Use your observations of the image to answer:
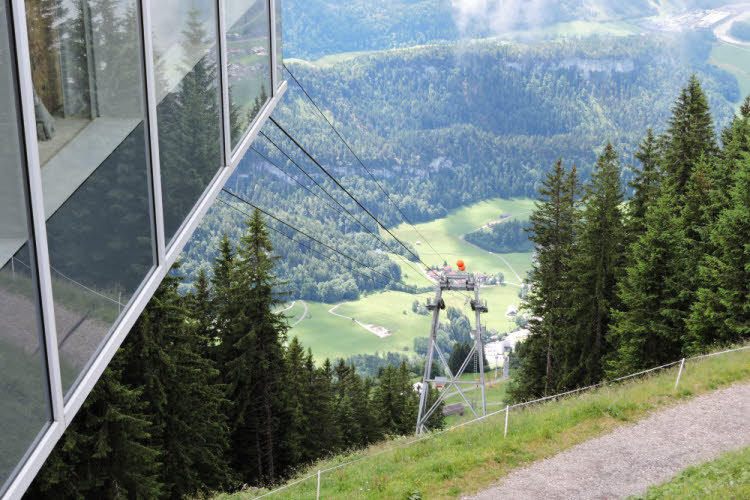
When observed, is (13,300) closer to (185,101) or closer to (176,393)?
(185,101)

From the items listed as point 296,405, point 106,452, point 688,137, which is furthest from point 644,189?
point 106,452

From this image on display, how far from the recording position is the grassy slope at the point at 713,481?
31.7 ft

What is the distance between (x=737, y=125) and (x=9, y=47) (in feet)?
102

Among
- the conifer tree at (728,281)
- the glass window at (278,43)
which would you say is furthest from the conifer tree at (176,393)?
the conifer tree at (728,281)

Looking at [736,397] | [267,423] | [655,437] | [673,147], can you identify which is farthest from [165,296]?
[673,147]

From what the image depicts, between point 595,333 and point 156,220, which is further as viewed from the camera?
point 595,333

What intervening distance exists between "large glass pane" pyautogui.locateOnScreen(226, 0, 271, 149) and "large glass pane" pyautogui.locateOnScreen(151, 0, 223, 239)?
0.46 meters

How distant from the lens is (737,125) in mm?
28219

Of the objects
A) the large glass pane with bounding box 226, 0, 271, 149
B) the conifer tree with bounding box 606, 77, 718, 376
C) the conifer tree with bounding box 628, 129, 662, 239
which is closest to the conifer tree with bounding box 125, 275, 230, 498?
the large glass pane with bounding box 226, 0, 271, 149

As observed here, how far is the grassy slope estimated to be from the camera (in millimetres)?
9648

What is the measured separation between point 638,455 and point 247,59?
32.9ft

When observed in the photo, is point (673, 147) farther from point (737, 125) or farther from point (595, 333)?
point (595, 333)

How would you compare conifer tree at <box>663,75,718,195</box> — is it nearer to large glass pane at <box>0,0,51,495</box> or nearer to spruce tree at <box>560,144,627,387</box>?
spruce tree at <box>560,144,627,387</box>

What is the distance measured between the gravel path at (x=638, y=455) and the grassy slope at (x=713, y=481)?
1.29ft
